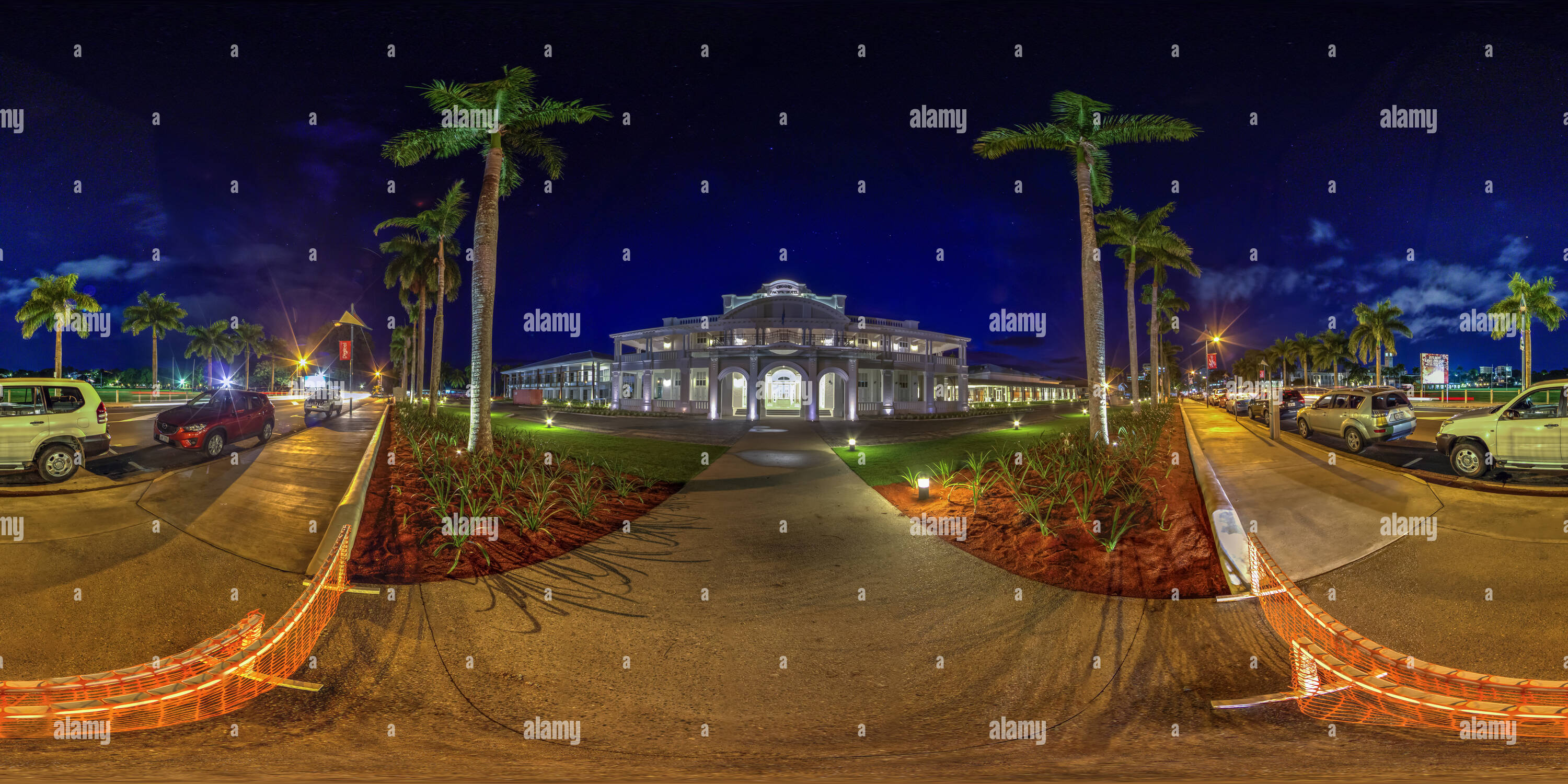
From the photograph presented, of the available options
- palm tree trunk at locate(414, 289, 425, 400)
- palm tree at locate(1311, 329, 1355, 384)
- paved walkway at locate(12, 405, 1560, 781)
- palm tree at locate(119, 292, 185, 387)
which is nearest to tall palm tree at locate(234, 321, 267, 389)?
palm tree at locate(119, 292, 185, 387)

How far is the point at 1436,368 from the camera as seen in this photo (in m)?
31.2

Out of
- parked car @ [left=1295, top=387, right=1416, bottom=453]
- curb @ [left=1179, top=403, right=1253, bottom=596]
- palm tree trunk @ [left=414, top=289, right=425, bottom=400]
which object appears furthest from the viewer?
palm tree trunk @ [left=414, top=289, right=425, bottom=400]

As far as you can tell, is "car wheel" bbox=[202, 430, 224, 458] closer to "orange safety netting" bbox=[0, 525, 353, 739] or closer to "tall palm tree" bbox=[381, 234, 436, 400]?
"orange safety netting" bbox=[0, 525, 353, 739]

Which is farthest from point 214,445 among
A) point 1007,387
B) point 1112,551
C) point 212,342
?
point 212,342

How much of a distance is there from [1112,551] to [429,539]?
9556mm

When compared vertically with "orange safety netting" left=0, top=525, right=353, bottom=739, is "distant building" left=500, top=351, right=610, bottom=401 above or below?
above

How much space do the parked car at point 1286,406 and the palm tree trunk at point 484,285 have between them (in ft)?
104

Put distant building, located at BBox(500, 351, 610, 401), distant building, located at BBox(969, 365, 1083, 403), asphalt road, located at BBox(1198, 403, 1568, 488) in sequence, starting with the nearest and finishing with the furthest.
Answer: asphalt road, located at BBox(1198, 403, 1568, 488)
distant building, located at BBox(500, 351, 610, 401)
distant building, located at BBox(969, 365, 1083, 403)

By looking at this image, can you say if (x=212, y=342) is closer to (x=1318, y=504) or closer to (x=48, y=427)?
(x=48, y=427)

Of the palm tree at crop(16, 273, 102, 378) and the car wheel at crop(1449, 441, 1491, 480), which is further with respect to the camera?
the palm tree at crop(16, 273, 102, 378)

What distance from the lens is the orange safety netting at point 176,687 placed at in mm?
4238

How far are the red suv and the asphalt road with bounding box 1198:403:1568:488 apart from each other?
2023 centimetres

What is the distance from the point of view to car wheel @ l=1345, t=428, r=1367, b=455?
13.1 metres

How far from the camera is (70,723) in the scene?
420cm
